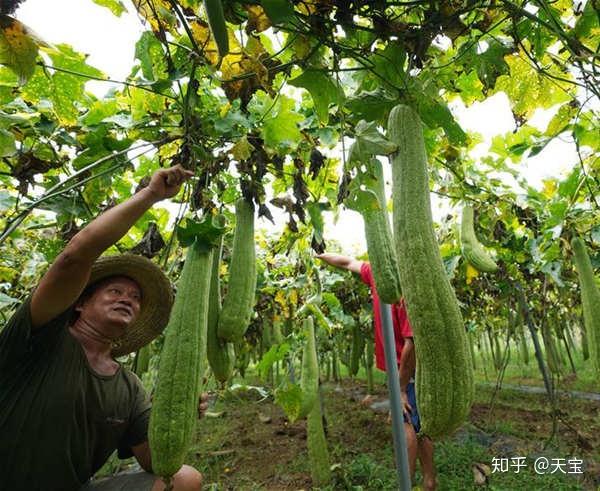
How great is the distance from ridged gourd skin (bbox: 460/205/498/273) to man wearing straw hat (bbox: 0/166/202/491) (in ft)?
6.18

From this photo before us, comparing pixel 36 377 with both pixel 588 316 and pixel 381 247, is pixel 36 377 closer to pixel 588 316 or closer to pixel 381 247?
pixel 381 247

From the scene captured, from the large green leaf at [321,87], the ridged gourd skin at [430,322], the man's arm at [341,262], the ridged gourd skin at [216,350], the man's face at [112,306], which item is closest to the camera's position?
the ridged gourd skin at [430,322]

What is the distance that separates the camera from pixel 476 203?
3.59 meters

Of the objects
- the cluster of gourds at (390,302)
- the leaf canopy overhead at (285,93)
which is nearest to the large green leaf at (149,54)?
the leaf canopy overhead at (285,93)

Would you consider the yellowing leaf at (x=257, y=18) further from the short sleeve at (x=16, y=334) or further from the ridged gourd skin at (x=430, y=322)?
the short sleeve at (x=16, y=334)

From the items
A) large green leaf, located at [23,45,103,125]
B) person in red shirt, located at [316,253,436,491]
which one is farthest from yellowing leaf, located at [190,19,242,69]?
person in red shirt, located at [316,253,436,491]

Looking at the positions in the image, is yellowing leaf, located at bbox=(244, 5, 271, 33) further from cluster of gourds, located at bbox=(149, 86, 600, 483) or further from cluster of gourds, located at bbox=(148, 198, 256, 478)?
cluster of gourds, located at bbox=(148, 198, 256, 478)

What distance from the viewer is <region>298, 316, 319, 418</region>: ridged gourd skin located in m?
2.75

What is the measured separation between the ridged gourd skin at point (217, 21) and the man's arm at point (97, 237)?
820mm

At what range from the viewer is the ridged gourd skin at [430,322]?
1052mm

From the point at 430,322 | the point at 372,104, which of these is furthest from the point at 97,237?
the point at 430,322

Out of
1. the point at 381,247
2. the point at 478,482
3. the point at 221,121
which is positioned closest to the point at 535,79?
the point at 381,247

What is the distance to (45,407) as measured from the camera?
2.11m

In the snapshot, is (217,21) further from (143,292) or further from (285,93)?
(143,292)
